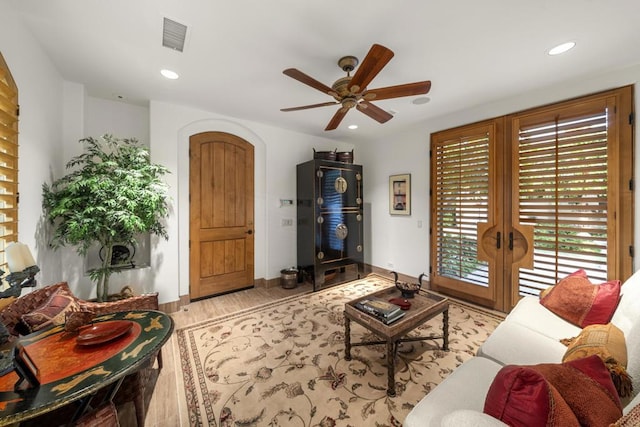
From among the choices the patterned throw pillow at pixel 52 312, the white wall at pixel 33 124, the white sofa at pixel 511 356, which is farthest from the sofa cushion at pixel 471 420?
the white wall at pixel 33 124

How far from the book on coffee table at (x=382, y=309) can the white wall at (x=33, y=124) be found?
270 cm

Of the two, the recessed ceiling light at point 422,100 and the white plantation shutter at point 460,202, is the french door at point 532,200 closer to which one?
the white plantation shutter at point 460,202

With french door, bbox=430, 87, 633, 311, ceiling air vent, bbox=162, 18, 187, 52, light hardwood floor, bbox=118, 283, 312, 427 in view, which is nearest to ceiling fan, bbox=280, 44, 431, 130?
ceiling air vent, bbox=162, 18, 187, 52

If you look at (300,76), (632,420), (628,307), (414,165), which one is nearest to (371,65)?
(300,76)

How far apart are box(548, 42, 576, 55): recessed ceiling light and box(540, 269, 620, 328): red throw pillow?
1887 millimetres

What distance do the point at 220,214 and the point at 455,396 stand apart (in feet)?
10.9

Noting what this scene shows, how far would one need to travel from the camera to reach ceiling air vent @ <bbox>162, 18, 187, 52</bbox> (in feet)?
5.73

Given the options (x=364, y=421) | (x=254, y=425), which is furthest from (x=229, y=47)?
(x=364, y=421)

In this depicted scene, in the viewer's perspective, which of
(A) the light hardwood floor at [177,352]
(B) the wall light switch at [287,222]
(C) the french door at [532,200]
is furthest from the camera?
(B) the wall light switch at [287,222]

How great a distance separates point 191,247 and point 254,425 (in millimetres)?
2465

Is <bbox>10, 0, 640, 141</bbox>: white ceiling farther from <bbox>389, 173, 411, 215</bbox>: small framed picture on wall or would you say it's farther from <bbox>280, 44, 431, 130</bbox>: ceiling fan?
<bbox>389, 173, 411, 215</bbox>: small framed picture on wall

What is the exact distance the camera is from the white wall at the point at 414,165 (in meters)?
2.43

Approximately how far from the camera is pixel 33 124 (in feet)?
6.34

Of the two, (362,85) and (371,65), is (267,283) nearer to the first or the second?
(362,85)
